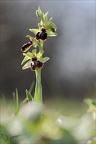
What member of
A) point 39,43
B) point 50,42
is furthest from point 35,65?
point 50,42

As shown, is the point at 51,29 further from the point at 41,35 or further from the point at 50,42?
the point at 50,42

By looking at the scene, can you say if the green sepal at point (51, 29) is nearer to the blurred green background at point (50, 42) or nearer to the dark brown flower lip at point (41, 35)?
the dark brown flower lip at point (41, 35)

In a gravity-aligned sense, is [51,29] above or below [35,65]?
above

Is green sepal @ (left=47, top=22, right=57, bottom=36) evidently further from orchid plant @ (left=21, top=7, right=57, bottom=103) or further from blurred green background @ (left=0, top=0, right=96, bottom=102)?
blurred green background @ (left=0, top=0, right=96, bottom=102)

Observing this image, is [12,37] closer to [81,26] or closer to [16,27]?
[16,27]

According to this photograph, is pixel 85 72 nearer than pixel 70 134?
No

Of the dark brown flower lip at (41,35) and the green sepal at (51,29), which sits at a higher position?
the green sepal at (51,29)

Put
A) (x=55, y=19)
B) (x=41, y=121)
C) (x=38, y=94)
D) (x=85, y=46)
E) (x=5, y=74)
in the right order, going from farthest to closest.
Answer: (x=55, y=19) → (x=5, y=74) → (x=85, y=46) → (x=38, y=94) → (x=41, y=121)

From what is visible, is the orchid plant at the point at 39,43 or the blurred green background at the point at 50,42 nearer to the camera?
the orchid plant at the point at 39,43

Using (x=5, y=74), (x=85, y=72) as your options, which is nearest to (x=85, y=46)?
(x=85, y=72)

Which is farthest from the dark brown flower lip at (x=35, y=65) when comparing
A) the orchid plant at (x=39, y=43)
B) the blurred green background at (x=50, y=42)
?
the blurred green background at (x=50, y=42)

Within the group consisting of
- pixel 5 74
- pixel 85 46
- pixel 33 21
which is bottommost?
pixel 5 74
